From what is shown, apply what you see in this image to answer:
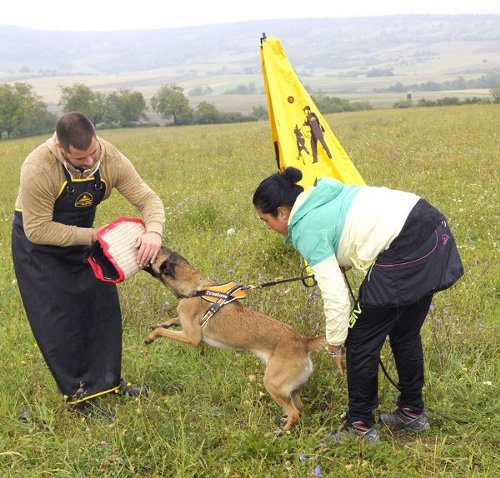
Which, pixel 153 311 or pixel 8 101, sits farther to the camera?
pixel 8 101

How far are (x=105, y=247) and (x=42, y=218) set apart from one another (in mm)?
431

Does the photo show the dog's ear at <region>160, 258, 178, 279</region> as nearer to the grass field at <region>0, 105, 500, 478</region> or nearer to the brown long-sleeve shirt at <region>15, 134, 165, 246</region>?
the brown long-sleeve shirt at <region>15, 134, 165, 246</region>

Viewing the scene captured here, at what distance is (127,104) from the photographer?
7144cm

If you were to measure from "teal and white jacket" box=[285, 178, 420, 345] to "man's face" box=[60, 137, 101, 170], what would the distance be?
50.4 inches

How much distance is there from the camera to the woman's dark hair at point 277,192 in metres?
3.00

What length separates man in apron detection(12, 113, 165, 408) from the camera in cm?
327

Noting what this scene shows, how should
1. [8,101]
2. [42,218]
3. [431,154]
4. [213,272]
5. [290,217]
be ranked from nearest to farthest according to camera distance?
[290,217] → [42,218] → [213,272] → [431,154] → [8,101]

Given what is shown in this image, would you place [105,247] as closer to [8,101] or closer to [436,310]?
[436,310]

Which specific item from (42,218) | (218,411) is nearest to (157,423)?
(218,411)

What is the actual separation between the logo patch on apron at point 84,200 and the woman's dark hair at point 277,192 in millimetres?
1207

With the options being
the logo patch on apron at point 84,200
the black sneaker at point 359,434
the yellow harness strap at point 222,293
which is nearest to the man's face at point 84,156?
the logo patch on apron at point 84,200

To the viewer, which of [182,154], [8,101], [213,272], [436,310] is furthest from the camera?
[8,101]

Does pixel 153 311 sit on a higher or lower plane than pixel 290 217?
lower

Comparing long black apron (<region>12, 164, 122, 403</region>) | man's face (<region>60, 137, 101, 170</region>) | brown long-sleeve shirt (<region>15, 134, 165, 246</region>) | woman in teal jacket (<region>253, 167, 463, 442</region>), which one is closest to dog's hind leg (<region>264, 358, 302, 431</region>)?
woman in teal jacket (<region>253, 167, 463, 442</region>)
